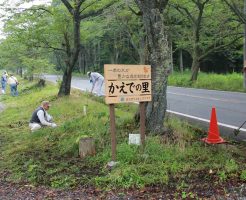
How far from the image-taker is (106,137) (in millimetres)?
7898

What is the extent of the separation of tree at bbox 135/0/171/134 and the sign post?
0.96 metres

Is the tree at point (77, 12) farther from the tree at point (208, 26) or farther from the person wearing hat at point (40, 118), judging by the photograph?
the tree at point (208, 26)

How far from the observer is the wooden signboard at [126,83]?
6104 millimetres

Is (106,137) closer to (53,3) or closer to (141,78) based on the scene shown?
(141,78)

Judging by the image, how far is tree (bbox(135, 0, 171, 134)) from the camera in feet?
24.7

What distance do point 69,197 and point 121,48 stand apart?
46.5 m

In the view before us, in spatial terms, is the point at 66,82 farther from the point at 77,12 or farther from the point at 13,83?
the point at 13,83

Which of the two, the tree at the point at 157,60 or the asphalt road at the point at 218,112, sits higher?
the tree at the point at 157,60

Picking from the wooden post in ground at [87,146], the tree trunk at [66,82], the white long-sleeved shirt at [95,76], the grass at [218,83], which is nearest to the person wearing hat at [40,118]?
the wooden post in ground at [87,146]

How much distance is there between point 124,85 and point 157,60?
5.20ft

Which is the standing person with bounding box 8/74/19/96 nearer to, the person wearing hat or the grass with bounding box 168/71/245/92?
the grass with bounding box 168/71/245/92

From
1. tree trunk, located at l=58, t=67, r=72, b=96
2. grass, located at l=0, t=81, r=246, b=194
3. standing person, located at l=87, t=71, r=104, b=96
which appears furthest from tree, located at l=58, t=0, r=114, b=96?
grass, located at l=0, t=81, r=246, b=194

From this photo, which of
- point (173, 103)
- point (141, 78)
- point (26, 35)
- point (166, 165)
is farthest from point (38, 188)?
point (26, 35)

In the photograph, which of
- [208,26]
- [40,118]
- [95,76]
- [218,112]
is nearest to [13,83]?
[95,76]
